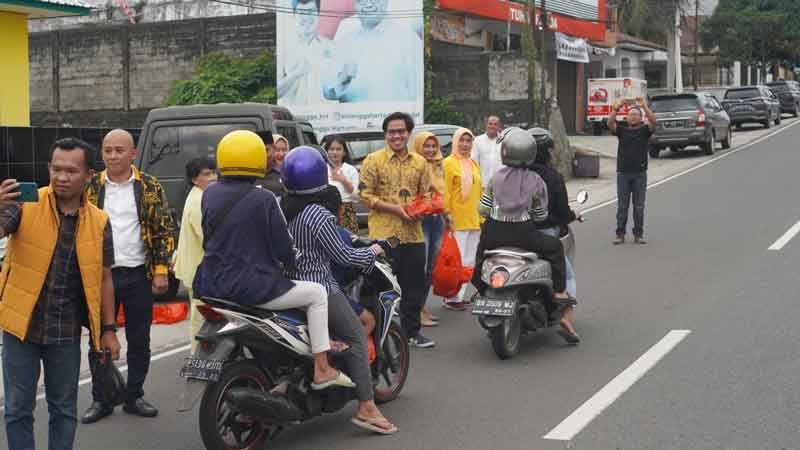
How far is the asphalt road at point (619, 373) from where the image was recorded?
5961mm

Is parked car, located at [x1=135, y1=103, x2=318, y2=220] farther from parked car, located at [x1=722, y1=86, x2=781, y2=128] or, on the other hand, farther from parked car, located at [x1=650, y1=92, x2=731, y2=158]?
parked car, located at [x1=722, y1=86, x2=781, y2=128]

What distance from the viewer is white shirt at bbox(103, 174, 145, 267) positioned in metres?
6.57

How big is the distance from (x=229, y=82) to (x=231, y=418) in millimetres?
25187

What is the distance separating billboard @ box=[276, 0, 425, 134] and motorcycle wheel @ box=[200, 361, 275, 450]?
22.5 meters

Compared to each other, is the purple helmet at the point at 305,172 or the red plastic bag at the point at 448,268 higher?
the purple helmet at the point at 305,172

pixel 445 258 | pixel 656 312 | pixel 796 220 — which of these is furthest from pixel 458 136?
pixel 796 220

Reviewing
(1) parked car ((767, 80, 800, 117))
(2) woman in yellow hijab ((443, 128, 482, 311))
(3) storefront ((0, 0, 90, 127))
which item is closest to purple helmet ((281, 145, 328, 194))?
(2) woman in yellow hijab ((443, 128, 482, 311))

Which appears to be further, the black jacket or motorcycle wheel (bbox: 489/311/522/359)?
the black jacket

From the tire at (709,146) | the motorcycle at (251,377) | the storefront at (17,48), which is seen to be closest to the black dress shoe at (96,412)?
the motorcycle at (251,377)

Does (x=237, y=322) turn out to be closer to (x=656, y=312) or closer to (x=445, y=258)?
(x=445, y=258)

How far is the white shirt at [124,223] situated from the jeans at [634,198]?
876cm

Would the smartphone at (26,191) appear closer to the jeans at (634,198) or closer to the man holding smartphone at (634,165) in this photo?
the man holding smartphone at (634,165)

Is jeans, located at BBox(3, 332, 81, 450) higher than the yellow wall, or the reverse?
the yellow wall

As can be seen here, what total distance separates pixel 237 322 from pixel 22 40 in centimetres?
1376
